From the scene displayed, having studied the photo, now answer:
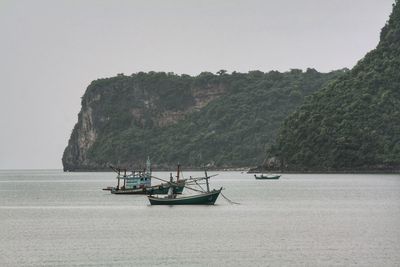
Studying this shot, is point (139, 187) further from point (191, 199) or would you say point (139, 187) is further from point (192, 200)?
point (191, 199)

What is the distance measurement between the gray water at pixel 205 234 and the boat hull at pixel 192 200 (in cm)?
90

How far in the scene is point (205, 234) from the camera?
74.1 m

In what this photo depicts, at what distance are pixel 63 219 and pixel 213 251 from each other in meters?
33.4

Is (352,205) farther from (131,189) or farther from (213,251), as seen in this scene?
(213,251)

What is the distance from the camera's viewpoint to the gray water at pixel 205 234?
59.4m

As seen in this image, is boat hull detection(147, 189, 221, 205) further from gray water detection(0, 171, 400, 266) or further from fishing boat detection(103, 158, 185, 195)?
fishing boat detection(103, 158, 185, 195)

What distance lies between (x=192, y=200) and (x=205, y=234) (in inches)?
1266

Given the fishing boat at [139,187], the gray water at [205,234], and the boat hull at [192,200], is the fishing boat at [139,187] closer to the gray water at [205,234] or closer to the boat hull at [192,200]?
the gray water at [205,234]

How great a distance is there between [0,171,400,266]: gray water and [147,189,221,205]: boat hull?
90 centimetres

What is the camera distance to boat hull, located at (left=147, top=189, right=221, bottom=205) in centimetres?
10551

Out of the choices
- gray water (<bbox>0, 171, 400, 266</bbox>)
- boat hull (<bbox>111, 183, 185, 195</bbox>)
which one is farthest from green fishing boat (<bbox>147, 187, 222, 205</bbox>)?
boat hull (<bbox>111, 183, 185, 195</bbox>)

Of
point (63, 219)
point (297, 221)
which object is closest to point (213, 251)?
point (297, 221)

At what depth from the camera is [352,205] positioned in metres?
109

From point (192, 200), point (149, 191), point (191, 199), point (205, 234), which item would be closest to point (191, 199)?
point (191, 199)
